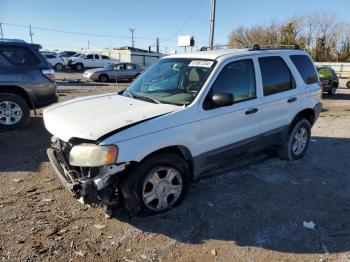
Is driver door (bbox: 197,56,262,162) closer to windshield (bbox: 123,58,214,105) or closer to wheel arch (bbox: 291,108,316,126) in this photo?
windshield (bbox: 123,58,214,105)

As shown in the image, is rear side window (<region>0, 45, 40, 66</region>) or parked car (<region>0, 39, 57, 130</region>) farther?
rear side window (<region>0, 45, 40, 66</region>)

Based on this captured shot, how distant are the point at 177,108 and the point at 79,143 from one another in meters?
1.17

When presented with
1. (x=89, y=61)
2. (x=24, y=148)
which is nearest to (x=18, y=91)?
(x=24, y=148)

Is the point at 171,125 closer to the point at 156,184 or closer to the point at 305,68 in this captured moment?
the point at 156,184

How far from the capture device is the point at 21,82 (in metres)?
7.50

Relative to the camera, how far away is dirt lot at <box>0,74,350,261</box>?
3.44 metres

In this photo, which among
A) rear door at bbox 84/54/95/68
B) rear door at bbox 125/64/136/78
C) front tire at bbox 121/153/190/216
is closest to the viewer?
front tire at bbox 121/153/190/216

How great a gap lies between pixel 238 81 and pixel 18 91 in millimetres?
5128

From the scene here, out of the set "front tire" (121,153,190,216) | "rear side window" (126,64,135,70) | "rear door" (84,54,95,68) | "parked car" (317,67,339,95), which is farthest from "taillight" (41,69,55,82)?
"rear door" (84,54,95,68)

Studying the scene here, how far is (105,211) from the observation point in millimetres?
4094

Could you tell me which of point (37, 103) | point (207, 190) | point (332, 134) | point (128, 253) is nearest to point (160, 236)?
point (128, 253)

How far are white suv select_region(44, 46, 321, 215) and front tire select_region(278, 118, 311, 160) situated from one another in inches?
4.5

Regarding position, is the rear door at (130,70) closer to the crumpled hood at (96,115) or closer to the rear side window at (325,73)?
the rear side window at (325,73)

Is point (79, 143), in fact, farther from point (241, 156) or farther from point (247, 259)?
point (241, 156)
